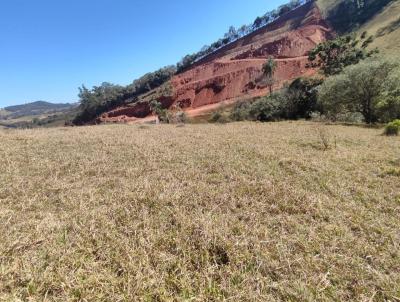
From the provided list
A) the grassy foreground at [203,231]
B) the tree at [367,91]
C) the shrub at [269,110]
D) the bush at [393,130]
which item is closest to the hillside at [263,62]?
the shrub at [269,110]

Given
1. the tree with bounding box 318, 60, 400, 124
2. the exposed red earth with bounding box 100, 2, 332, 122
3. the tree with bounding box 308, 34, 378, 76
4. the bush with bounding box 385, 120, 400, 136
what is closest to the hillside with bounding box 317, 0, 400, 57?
the exposed red earth with bounding box 100, 2, 332, 122

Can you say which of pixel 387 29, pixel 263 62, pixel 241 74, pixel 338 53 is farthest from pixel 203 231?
pixel 263 62

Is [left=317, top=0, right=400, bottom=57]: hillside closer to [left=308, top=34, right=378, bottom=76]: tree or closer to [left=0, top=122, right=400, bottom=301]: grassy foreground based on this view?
[left=308, top=34, right=378, bottom=76]: tree

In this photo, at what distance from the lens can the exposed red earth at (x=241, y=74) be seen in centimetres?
7938

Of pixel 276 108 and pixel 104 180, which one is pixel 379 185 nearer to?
pixel 104 180

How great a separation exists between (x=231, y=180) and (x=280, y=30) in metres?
119

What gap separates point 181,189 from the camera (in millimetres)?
6395

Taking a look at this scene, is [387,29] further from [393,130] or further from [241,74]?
[393,130]

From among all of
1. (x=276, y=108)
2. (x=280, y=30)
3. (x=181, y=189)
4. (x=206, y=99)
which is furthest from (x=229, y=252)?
(x=280, y=30)

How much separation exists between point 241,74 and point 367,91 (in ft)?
211

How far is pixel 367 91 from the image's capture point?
24422 millimetres

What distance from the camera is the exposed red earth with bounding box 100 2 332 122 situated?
79375mm

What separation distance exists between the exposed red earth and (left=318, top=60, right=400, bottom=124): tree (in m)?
46.9

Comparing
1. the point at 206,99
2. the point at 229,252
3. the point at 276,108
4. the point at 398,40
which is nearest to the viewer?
the point at 229,252
